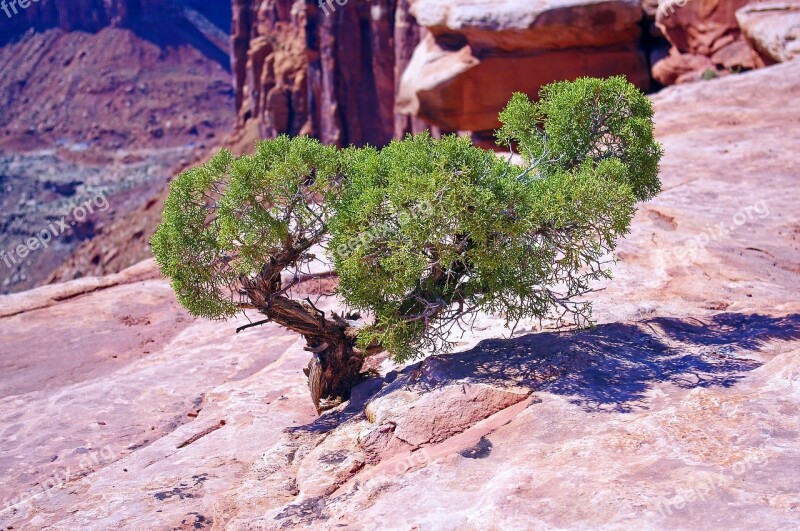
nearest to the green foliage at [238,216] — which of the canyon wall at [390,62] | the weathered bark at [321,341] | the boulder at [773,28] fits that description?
the weathered bark at [321,341]

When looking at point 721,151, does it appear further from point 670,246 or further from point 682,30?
point 682,30

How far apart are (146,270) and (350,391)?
10.4 meters

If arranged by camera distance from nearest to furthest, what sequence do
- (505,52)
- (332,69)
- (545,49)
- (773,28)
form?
(773,28) → (545,49) → (505,52) → (332,69)

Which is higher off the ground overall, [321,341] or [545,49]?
[545,49]

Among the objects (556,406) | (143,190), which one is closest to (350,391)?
(556,406)

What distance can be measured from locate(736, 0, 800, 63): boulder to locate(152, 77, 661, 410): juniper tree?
14.8 metres

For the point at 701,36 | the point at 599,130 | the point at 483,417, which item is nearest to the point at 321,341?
the point at 483,417

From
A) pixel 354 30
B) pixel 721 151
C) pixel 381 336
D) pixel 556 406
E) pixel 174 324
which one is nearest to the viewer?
pixel 556 406

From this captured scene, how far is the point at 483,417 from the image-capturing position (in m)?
7.66

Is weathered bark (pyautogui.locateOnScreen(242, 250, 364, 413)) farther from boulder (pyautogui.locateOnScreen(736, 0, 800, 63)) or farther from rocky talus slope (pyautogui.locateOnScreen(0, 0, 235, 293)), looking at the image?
rocky talus slope (pyautogui.locateOnScreen(0, 0, 235, 293))

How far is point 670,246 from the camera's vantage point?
12812 millimetres

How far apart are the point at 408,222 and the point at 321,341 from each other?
2.53 metres

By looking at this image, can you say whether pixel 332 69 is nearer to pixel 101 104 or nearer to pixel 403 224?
pixel 403 224

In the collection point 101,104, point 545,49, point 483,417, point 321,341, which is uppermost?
point 545,49
